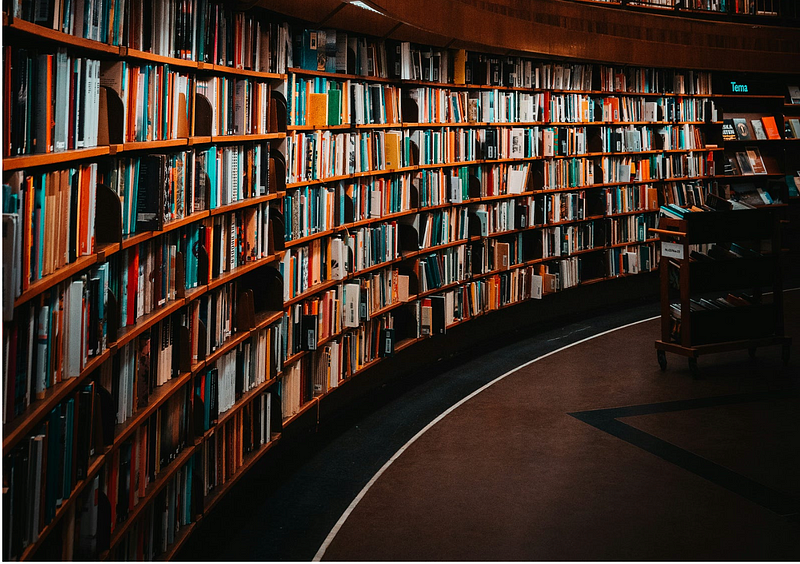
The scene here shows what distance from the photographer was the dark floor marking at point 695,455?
4.51 metres

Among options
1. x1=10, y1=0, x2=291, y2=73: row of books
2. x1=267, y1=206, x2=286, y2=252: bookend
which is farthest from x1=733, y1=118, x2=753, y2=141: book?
x1=267, y1=206, x2=286, y2=252: bookend

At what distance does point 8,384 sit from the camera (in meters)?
2.10

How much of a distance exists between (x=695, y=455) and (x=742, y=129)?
750 centimetres

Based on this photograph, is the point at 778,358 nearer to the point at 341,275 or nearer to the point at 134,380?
the point at 341,275

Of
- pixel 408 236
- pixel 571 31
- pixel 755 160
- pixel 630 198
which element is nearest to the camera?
pixel 408 236

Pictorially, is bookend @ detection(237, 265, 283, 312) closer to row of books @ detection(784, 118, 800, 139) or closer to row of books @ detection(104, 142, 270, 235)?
row of books @ detection(104, 142, 270, 235)

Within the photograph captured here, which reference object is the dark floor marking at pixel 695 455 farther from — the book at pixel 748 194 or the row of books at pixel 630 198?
the book at pixel 748 194

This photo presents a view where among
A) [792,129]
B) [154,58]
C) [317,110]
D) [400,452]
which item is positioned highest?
[792,129]

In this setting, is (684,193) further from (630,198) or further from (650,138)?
(630,198)

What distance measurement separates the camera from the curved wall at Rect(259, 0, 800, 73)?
5.44 m

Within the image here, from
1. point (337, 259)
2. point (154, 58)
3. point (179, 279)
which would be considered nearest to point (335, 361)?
point (337, 259)

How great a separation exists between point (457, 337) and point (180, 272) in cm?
464

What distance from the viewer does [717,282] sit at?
285 inches

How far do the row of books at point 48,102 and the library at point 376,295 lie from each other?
1 centimetres
